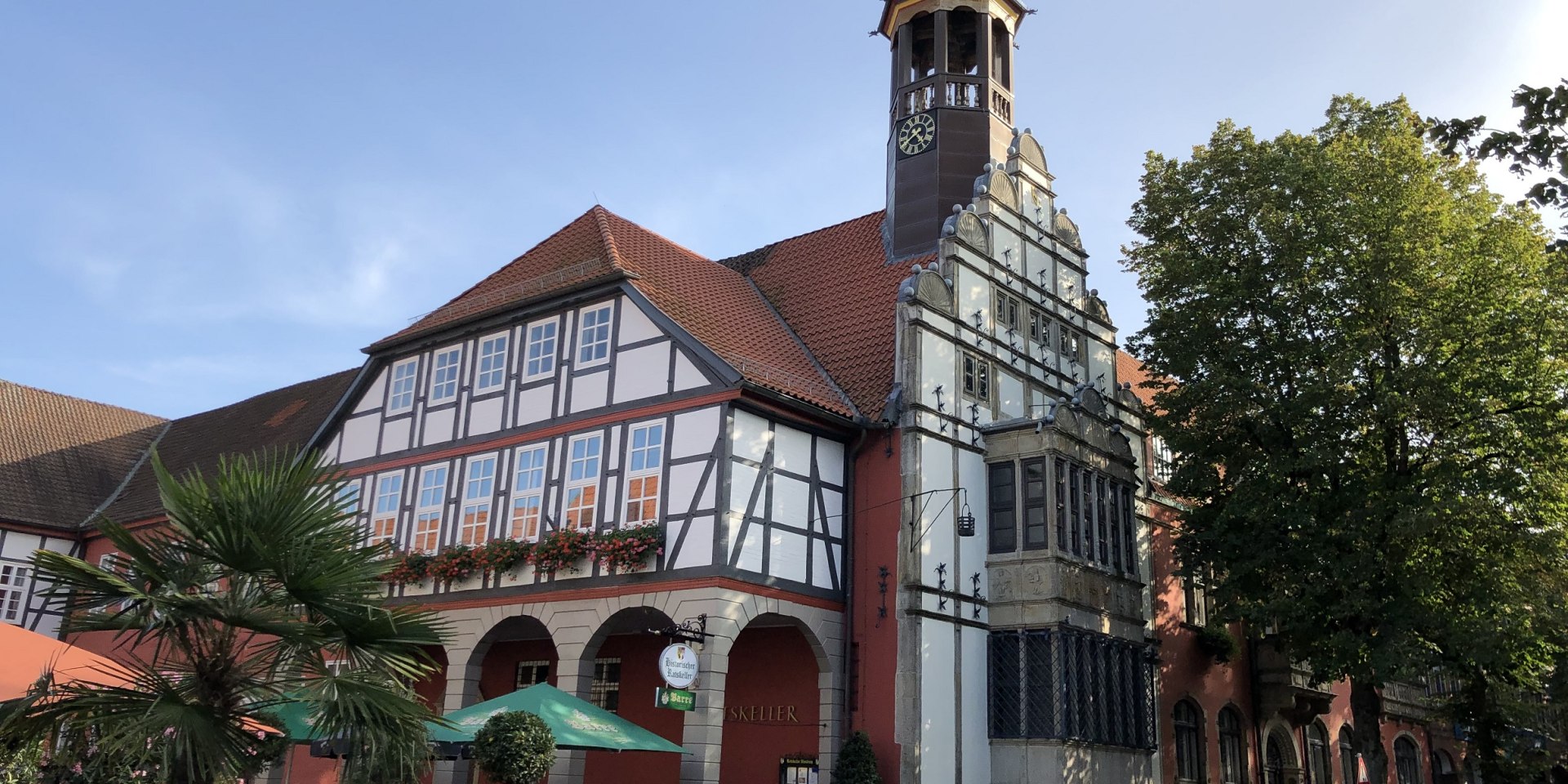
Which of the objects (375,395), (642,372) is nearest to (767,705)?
(642,372)

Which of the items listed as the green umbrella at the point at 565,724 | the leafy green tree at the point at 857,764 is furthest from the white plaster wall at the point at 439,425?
the leafy green tree at the point at 857,764

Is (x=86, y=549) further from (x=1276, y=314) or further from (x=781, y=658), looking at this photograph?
(x=1276, y=314)

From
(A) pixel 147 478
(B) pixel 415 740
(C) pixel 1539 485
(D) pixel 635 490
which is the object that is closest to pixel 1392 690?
(C) pixel 1539 485

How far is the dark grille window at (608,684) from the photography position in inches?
855

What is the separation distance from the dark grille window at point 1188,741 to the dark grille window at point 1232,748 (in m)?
0.91

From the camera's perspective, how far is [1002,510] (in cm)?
2058

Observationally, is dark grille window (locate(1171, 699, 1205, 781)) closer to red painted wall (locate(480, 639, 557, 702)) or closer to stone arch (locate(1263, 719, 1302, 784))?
stone arch (locate(1263, 719, 1302, 784))

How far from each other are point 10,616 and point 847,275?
20.7 m

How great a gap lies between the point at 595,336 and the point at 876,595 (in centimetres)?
627

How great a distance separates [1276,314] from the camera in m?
20.5

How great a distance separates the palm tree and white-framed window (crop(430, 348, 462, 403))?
40.6 feet

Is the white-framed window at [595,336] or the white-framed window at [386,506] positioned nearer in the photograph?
the white-framed window at [595,336]

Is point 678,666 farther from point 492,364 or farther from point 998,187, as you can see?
point 998,187

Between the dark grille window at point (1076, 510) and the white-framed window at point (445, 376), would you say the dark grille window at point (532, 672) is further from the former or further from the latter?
the dark grille window at point (1076, 510)
